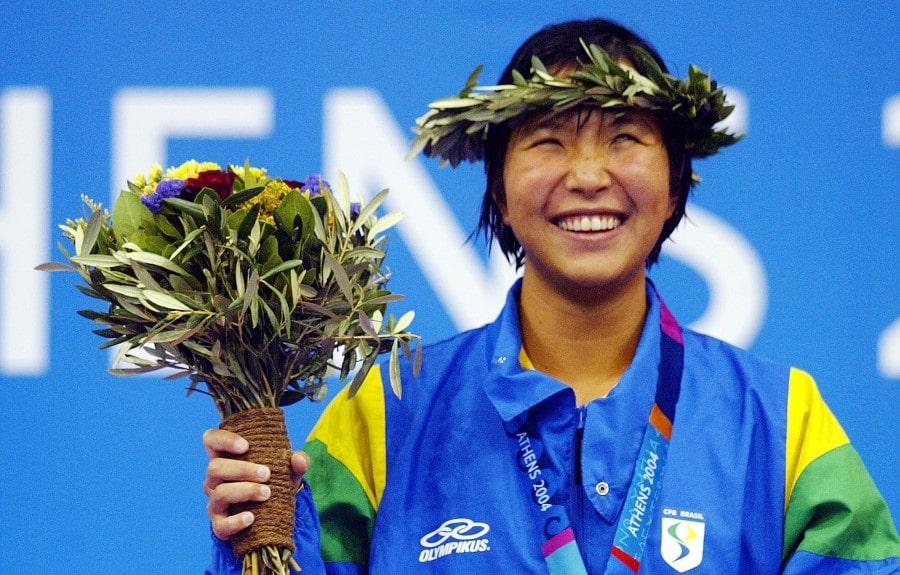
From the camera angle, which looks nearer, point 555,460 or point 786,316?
point 555,460

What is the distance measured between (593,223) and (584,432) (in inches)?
11.6

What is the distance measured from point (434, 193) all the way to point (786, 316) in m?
0.74

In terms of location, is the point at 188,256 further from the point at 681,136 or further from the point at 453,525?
the point at 681,136

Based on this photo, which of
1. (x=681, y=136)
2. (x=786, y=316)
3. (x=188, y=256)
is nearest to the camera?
(x=188, y=256)

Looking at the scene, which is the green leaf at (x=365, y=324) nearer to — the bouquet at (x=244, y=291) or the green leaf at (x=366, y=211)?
the bouquet at (x=244, y=291)

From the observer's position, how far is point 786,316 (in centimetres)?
329

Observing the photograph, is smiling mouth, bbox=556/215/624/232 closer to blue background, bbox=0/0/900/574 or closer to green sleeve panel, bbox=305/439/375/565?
green sleeve panel, bbox=305/439/375/565

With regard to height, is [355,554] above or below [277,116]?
below

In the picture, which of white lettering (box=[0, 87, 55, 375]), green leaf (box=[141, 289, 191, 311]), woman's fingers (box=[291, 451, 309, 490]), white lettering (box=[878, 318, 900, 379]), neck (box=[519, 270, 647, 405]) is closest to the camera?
green leaf (box=[141, 289, 191, 311])

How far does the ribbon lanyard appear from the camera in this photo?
2232 mm

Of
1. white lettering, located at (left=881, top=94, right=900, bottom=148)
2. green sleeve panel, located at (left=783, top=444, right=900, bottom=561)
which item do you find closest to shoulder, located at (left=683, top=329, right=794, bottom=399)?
green sleeve panel, located at (left=783, top=444, right=900, bottom=561)

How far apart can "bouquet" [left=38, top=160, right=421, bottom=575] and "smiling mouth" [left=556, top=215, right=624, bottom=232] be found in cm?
29

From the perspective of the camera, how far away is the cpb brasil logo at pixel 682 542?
2248 mm

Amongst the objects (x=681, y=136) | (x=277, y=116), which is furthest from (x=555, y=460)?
(x=277, y=116)
